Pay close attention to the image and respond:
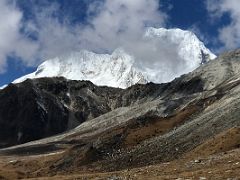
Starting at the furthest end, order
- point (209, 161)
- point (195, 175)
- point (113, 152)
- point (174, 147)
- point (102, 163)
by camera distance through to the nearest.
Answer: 1. point (113, 152)
2. point (102, 163)
3. point (174, 147)
4. point (209, 161)
5. point (195, 175)

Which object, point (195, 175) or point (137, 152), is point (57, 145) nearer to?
point (137, 152)

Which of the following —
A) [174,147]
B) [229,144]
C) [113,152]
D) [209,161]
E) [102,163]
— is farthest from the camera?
[113,152]

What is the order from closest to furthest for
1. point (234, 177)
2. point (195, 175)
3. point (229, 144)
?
point (234, 177), point (195, 175), point (229, 144)

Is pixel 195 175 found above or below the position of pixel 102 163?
below

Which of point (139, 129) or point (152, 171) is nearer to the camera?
point (152, 171)

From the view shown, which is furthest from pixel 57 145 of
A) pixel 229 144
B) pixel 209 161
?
pixel 209 161

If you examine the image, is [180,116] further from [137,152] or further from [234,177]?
[234,177]

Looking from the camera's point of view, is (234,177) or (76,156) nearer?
(234,177)

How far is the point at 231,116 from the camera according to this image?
79938mm

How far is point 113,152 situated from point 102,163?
26.1ft

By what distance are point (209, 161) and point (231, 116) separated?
32.3 m

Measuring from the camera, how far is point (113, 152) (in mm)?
91125

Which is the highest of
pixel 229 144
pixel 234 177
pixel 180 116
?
pixel 180 116

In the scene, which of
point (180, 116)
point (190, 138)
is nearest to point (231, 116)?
point (190, 138)
